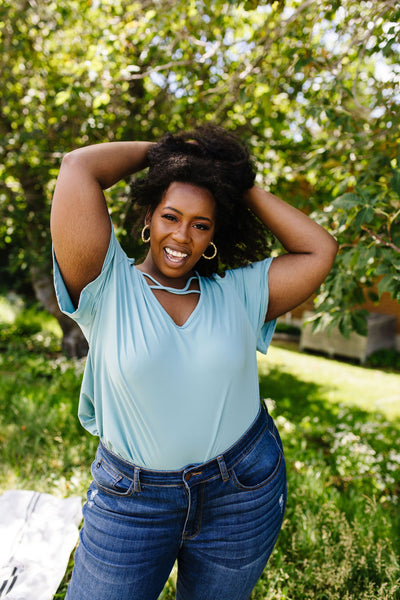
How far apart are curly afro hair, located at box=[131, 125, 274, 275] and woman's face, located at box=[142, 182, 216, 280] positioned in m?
0.05

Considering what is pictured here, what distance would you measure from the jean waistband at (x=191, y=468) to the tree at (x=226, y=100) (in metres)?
1.05

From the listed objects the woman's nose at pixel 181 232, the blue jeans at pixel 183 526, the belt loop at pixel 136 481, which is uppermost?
the woman's nose at pixel 181 232

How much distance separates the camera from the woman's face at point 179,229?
1558 mm

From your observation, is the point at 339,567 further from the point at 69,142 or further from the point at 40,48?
the point at 40,48

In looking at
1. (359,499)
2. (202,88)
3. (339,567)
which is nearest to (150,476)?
(339,567)

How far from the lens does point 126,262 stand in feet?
4.83

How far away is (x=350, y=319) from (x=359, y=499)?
126cm

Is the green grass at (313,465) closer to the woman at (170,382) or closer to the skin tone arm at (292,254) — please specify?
the woman at (170,382)

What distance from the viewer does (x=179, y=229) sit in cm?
155

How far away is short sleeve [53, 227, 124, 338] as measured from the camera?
1353 mm

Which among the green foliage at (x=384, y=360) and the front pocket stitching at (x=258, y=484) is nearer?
the front pocket stitching at (x=258, y=484)

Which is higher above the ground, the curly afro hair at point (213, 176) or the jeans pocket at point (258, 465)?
the curly afro hair at point (213, 176)

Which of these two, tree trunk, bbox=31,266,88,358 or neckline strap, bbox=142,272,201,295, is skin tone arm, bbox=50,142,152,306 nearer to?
neckline strap, bbox=142,272,201,295

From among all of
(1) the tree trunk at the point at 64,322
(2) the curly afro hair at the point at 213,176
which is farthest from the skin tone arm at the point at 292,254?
(1) the tree trunk at the point at 64,322
